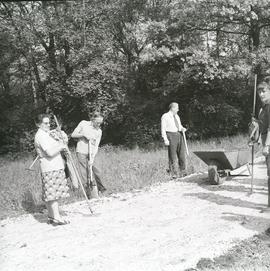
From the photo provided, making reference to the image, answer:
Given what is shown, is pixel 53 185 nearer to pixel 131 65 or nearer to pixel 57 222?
pixel 57 222

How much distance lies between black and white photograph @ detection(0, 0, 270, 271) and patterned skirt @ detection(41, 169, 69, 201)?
2 cm

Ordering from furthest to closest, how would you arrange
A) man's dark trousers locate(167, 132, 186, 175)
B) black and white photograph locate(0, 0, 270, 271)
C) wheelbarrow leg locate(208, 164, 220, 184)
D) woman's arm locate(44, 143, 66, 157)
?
man's dark trousers locate(167, 132, 186, 175)
wheelbarrow leg locate(208, 164, 220, 184)
woman's arm locate(44, 143, 66, 157)
black and white photograph locate(0, 0, 270, 271)

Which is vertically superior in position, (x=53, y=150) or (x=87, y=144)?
(x=53, y=150)

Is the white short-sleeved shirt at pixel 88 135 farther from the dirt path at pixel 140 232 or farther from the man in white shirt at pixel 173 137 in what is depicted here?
the man in white shirt at pixel 173 137

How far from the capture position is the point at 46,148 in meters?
6.24

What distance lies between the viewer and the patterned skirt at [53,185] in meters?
6.36

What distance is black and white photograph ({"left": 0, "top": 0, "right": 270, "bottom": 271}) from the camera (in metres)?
5.46

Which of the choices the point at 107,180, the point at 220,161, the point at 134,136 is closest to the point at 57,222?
the point at 107,180

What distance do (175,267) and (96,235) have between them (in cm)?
168

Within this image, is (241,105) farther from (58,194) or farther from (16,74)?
(58,194)

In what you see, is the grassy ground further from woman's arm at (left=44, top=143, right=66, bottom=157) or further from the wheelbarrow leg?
woman's arm at (left=44, top=143, right=66, bottom=157)

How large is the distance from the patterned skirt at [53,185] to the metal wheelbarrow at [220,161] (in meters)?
3.51

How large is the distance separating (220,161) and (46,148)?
4.30 m

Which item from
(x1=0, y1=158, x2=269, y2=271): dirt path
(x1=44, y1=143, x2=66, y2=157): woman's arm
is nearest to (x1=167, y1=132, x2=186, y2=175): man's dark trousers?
(x1=0, y1=158, x2=269, y2=271): dirt path
